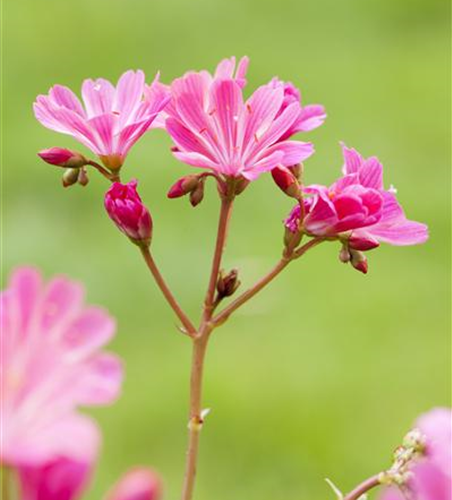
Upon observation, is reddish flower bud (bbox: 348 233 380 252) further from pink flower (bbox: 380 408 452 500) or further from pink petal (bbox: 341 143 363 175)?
pink flower (bbox: 380 408 452 500)

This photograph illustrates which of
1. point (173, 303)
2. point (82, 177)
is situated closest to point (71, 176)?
point (82, 177)

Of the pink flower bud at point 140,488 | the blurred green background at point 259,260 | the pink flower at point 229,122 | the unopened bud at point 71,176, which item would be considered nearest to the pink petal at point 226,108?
the pink flower at point 229,122

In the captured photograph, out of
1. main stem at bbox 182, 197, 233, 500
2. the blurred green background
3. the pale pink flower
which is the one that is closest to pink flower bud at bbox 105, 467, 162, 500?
the pale pink flower

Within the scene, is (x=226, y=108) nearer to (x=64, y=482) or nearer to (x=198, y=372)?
(x=198, y=372)

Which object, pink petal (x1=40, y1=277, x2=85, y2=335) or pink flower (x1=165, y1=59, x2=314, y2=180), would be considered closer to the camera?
pink petal (x1=40, y1=277, x2=85, y2=335)

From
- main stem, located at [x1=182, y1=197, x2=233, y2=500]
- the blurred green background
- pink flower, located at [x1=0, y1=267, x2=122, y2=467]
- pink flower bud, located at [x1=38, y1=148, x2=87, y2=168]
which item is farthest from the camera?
the blurred green background
